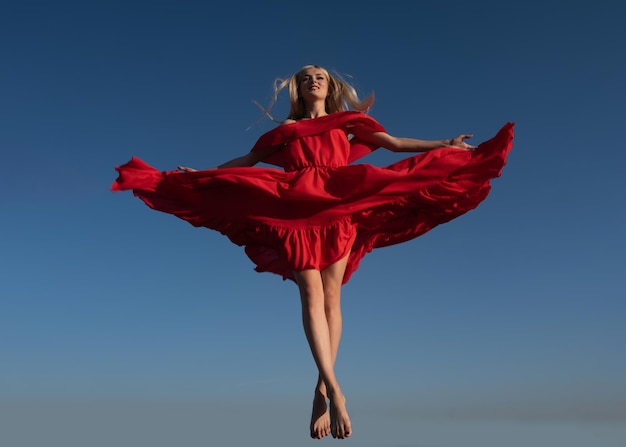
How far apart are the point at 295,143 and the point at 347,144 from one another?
1.38 feet

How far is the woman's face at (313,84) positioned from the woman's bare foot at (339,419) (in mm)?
2534

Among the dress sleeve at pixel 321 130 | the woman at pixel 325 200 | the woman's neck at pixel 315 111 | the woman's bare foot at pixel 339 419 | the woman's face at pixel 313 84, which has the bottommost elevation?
the woman's bare foot at pixel 339 419

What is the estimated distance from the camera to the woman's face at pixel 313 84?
227 inches

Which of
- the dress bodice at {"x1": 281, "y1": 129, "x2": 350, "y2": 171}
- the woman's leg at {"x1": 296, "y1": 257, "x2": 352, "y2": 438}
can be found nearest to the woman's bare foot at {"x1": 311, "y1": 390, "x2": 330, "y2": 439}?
the woman's leg at {"x1": 296, "y1": 257, "x2": 352, "y2": 438}

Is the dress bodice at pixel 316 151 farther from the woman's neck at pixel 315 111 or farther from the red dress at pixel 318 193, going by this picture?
the woman's neck at pixel 315 111

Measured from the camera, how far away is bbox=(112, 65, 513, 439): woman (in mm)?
4867

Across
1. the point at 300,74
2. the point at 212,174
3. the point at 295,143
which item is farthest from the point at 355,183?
the point at 300,74

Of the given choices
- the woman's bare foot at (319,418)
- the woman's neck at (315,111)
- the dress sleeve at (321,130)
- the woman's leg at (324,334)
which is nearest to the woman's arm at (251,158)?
the dress sleeve at (321,130)

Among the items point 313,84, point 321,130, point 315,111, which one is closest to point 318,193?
point 321,130

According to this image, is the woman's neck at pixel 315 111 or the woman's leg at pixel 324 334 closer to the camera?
the woman's leg at pixel 324 334

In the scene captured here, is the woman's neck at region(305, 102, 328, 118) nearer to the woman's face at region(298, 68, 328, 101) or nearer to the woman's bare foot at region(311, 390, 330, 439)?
the woman's face at region(298, 68, 328, 101)

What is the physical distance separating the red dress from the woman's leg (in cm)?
12

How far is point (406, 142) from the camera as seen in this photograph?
531 cm

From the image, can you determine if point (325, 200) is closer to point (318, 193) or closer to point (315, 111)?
point (318, 193)
